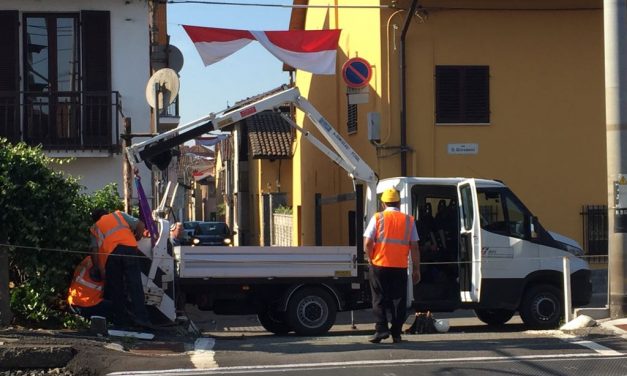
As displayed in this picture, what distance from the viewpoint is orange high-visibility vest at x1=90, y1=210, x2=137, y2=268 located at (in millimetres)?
10156

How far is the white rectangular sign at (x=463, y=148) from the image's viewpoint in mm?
16781

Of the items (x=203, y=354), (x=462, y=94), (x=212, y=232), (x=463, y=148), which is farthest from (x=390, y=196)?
(x=212, y=232)

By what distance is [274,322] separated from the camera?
39.3 ft

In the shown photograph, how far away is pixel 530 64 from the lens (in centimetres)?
1697

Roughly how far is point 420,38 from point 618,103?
20.6ft

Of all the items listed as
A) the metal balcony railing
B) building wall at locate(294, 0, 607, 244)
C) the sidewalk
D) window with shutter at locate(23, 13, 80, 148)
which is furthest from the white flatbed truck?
window with shutter at locate(23, 13, 80, 148)

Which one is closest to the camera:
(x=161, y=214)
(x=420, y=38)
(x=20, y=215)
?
(x=20, y=215)

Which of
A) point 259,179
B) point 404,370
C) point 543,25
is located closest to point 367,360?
point 404,370

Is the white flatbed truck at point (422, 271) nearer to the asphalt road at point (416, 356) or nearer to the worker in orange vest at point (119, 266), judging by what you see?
the worker in orange vest at point (119, 266)

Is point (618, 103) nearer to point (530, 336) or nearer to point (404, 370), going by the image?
point (530, 336)

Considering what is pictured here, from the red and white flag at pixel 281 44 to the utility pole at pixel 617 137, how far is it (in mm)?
5905

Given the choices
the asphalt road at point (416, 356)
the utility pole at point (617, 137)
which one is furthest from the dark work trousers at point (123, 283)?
the utility pole at point (617, 137)

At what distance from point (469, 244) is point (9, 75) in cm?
982

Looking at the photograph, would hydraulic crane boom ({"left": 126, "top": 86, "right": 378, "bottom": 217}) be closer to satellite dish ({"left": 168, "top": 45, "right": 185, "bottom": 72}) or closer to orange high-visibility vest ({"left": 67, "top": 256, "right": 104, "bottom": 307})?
orange high-visibility vest ({"left": 67, "top": 256, "right": 104, "bottom": 307})
